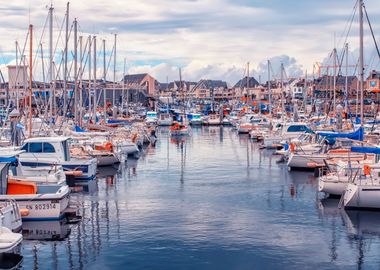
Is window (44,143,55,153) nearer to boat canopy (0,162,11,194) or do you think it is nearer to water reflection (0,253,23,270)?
boat canopy (0,162,11,194)

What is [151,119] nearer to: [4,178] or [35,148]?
[35,148]

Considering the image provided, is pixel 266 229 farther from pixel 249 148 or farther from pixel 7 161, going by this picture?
pixel 249 148

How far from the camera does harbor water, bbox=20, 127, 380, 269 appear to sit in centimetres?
2302

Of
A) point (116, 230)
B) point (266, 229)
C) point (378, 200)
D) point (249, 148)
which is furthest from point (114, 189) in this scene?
point (249, 148)

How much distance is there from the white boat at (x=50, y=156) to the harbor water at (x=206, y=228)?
1583 millimetres

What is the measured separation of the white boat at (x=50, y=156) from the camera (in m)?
38.0

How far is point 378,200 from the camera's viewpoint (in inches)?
1187

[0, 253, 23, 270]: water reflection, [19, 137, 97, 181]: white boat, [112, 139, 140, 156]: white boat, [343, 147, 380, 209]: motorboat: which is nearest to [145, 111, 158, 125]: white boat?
[112, 139, 140, 156]: white boat

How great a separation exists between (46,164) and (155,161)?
1930 cm

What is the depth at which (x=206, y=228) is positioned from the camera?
91.1 ft

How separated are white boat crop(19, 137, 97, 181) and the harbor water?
1.58m

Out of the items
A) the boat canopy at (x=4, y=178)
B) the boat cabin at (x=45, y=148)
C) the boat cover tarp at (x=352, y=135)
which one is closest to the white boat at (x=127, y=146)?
the boat cabin at (x=45, y=148)

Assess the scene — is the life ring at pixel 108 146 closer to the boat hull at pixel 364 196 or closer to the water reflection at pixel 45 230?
the water reflection at pixel 45 230

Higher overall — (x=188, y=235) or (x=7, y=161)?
(x=7, y=161)
